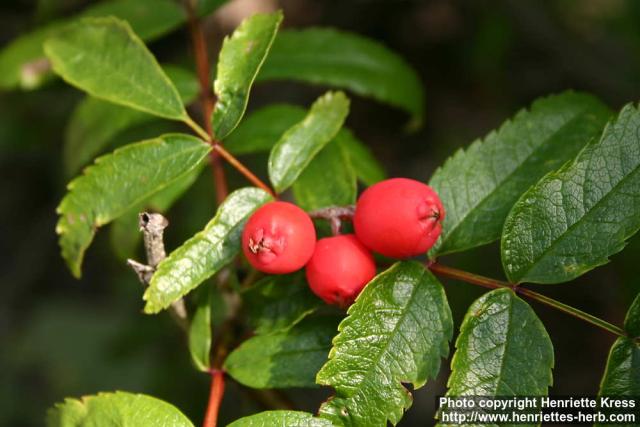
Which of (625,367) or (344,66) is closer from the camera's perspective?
(625,367)

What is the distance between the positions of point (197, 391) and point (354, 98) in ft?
7.30

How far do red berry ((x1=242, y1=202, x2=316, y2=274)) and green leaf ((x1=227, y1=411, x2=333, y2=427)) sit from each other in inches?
14.5

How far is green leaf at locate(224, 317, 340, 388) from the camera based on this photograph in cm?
195

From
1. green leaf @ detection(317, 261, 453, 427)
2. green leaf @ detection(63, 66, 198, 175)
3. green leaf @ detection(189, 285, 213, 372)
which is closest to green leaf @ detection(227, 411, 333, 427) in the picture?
green leaf @ detection(317, 261, 453, 427)

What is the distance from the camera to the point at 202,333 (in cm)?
210

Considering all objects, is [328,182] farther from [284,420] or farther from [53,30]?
[53,30]

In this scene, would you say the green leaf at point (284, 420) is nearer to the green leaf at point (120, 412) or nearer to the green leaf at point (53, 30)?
the green leaf at point (120, 412)

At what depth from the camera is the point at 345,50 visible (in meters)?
2.84

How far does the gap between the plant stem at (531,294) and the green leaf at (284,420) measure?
1.70 feet

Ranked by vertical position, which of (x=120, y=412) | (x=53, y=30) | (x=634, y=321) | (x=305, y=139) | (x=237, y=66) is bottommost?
(x=120, y=412)

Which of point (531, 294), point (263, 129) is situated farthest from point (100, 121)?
point (531, 294)

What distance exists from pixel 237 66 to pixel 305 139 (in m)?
0.30

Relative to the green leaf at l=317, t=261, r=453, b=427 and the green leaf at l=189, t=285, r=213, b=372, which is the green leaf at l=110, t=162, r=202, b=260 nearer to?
the green leaf at l=189, t=285, r=213, b=372

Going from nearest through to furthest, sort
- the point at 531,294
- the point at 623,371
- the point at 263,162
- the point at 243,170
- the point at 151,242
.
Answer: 1. the point at 623,371
2. the point at 531,294
3. the point at 151,242
4. the point at 243,170
5. the point at 263,162
